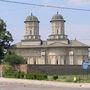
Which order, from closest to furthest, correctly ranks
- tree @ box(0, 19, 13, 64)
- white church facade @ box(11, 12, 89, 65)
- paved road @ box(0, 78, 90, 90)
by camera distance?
1. paved road @ box(0, 78, 90, 90)
2. tree @ box(0, 19, 13, 64)
3. white church facade @ box(11, 12, 89, 65)

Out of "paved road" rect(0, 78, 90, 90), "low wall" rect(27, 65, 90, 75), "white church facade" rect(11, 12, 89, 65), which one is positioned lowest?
"paved road" rect(0, 78, 90, 90)

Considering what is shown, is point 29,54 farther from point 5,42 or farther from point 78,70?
point 78,70

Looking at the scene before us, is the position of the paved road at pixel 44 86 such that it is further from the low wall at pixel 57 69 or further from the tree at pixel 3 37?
the tree at pixel 3 37

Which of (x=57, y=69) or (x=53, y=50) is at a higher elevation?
(x=53, y=50)

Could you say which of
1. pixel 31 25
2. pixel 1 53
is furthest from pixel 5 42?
pixel 31 25

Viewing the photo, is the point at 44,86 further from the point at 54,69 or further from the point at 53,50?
the point at 53,50

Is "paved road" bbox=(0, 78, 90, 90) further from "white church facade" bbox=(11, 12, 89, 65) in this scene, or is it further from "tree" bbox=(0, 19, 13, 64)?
"white church facade" bbox=(11, 12, 89, 65)

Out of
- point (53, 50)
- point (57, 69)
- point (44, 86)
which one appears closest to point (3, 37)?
point (53, 50)

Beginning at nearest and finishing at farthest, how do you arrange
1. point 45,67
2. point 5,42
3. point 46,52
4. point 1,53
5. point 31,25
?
point 45,67 < point 1,53 < point 5,42 < point 46,52 < point 31,25

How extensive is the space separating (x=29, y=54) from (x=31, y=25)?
11741 millimetres

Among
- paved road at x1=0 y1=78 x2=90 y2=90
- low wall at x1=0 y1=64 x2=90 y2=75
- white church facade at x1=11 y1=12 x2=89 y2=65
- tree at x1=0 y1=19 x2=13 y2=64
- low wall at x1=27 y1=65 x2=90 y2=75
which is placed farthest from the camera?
white church facade at x1=11 y1=12 x2=89 y2=65

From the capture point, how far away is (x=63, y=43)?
122 metres

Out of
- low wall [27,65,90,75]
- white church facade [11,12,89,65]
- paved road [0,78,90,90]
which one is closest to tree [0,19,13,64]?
white church facade [11,12,89,65]

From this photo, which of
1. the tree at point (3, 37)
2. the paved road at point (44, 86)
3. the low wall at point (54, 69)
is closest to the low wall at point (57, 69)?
the low wall at point (54, 69)
